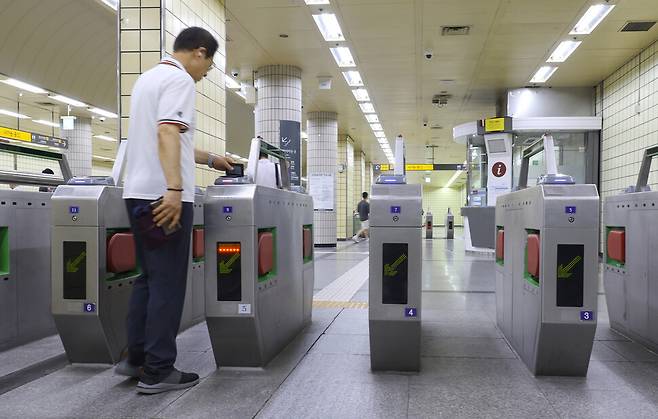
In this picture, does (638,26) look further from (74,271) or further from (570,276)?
(74,271)

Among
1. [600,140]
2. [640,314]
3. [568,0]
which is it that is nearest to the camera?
[640,314]

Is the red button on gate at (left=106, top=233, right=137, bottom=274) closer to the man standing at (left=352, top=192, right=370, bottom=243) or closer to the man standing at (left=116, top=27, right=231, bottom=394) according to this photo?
the man standing at (left=116, top=27, right=231, bottom=394)

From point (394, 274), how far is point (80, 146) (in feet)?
47.7

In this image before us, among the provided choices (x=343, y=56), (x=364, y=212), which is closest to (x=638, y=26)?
(x=343, y=56)

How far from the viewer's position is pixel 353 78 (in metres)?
11.4

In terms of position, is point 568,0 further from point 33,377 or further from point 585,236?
point 33,377

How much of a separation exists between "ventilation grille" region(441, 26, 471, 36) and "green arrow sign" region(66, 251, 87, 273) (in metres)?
6.74

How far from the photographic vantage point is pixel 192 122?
2633mm

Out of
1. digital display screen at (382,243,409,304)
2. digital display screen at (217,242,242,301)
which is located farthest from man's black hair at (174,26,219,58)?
digital display screen at (382,243,409,304)

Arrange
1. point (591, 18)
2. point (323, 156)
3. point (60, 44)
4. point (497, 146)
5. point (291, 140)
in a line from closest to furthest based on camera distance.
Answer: point (591, 18) → point (60, 44) → point (291, 140) → point (497, 146) → point (323, 156)

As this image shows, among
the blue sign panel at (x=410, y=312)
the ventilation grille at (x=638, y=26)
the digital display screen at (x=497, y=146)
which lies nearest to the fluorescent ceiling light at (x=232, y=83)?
the digital display screen at (x=497, y=146)

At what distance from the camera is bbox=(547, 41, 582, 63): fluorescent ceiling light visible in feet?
28.5

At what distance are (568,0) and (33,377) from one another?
7.16m

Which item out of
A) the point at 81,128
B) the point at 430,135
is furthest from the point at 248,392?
the point at 430,135
